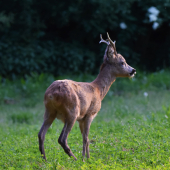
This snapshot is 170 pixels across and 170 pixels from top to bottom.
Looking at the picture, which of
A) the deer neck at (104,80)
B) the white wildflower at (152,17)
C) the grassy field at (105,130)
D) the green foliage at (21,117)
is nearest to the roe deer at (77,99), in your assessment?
the deer neck at (104,80)

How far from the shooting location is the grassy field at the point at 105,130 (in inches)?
190

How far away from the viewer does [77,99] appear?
15.7 feet

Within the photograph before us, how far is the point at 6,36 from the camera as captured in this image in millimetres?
12914

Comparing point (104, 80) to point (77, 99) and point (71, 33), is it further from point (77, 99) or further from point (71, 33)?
point (71, 33)

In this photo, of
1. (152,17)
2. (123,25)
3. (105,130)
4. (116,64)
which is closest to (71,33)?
(123,25)

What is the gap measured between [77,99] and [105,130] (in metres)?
2.40

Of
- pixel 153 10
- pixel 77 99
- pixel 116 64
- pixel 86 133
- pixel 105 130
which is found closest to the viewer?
pixel 77 99

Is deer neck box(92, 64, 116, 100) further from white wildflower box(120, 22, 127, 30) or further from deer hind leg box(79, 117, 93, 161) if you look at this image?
white wildflower box(120, 22, 127, 30)

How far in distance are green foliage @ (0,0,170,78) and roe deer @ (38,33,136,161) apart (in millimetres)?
6851

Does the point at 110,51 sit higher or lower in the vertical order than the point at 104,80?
higher

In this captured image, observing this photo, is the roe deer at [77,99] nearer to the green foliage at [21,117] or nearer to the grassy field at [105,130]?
the grassy field at [105,130]

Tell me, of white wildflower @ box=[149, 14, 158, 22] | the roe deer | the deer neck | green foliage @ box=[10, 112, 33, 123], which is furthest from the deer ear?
white wildflower @ box=[149, 14, 158, 22]

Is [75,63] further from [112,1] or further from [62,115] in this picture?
[62,115]

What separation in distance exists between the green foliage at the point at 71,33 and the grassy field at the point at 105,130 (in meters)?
1.14
